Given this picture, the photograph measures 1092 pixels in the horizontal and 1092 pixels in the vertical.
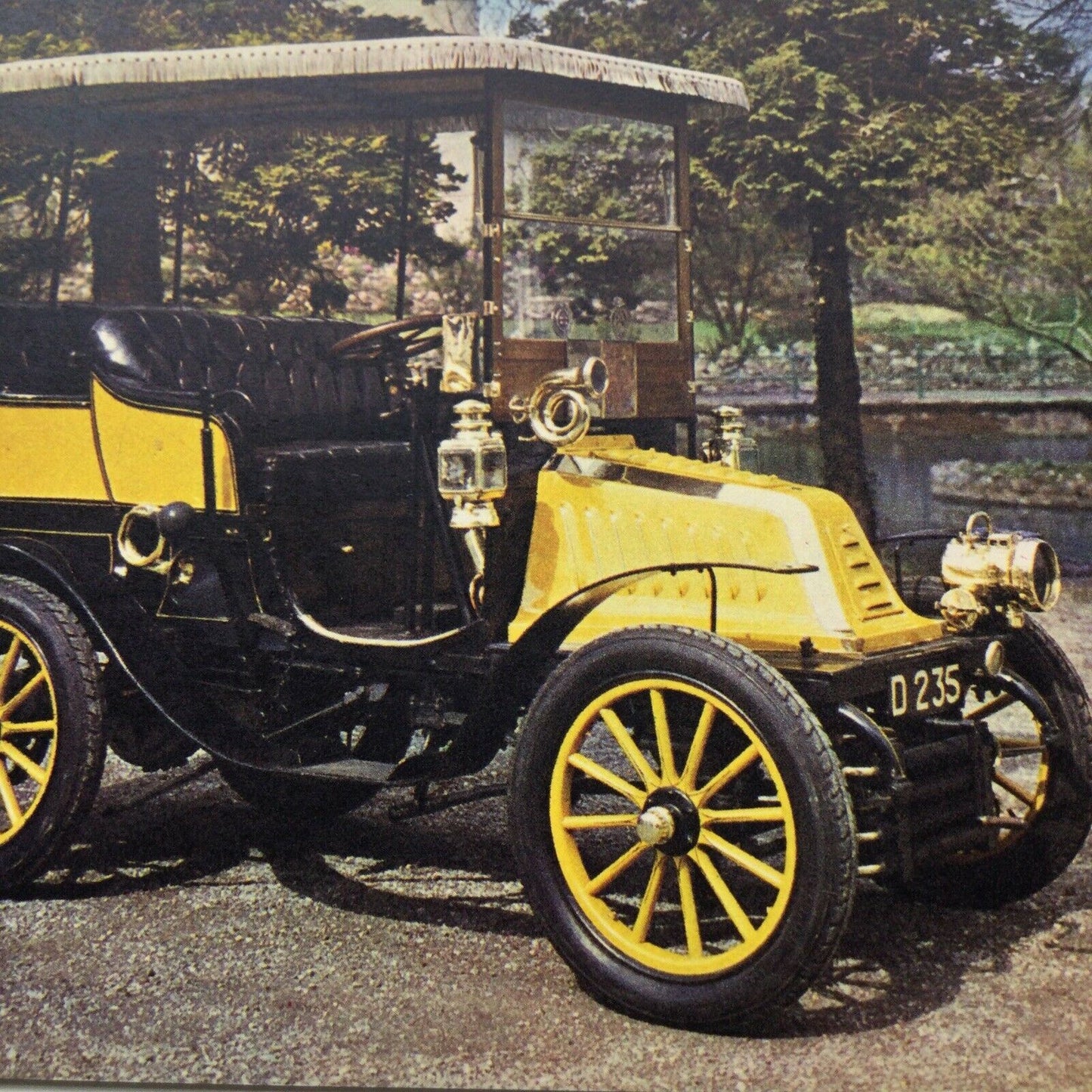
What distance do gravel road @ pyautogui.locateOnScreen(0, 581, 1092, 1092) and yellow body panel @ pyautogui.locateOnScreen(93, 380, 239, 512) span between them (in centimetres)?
73

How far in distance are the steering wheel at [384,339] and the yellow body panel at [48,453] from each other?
0.67 metres

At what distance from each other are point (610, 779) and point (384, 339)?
1.15 m

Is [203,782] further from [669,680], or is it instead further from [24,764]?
[669,680]

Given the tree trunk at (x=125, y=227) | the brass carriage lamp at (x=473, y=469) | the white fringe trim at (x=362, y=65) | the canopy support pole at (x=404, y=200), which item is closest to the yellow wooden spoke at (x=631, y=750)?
the brass carriage lamp at (x=473, y=469)

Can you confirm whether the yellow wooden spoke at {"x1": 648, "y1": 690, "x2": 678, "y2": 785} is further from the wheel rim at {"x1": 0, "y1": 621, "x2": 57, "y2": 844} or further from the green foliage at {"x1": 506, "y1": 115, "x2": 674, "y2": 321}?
the wheel rim at {"x1": 0, "y1": 621, "x2": 57, "y2": 844}

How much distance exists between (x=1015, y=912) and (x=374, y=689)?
4.70 feet

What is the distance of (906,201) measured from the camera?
24.6ft

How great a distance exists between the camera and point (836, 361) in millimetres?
7633

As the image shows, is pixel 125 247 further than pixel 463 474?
Yes

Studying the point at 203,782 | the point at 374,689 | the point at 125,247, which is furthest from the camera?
the point at 125,247

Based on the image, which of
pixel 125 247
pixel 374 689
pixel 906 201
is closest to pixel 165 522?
pixel 374 689

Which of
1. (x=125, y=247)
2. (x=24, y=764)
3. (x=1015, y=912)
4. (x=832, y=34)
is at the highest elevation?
(x=832, y=34)

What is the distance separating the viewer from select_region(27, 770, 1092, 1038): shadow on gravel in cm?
271

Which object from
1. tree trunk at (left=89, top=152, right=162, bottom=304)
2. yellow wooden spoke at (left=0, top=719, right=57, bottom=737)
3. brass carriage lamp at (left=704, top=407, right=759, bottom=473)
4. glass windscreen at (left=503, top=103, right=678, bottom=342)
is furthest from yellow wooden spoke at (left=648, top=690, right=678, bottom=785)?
tree trunk at (left=89, top=152, right=162, bottom=304)
